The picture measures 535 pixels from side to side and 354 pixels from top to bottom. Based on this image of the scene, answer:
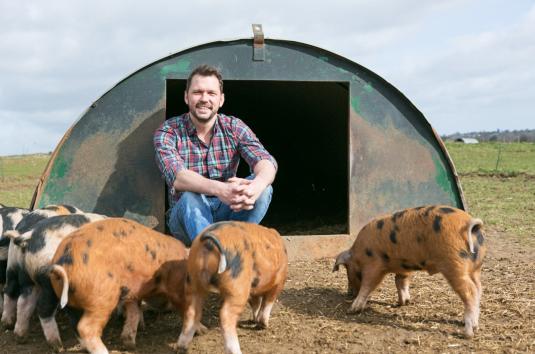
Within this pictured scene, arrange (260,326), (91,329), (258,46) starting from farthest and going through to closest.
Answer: (258,46)
(260,326)
(91,329)

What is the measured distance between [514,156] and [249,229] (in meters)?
21.6

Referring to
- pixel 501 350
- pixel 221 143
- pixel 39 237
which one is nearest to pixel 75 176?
pixel 221 143

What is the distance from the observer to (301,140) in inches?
463

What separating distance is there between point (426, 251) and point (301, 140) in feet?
24.6

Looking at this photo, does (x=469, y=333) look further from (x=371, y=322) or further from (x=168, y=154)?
(x=168, y=154)

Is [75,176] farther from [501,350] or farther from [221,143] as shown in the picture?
[501,350]

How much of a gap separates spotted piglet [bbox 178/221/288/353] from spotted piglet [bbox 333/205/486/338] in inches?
38.1

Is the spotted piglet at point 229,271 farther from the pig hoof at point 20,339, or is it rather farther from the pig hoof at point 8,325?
the pig hoof at point 8,325

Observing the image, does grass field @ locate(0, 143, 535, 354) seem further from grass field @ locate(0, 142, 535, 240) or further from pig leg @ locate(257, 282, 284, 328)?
grass field @ locate(0, 142, 535, 240)

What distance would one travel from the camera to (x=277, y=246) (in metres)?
4.21

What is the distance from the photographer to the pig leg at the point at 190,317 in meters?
3.78

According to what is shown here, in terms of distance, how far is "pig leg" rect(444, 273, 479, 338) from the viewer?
4199 millimetres

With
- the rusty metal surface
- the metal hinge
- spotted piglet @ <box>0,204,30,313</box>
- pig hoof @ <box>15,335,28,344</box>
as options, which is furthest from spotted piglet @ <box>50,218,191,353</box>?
the metal hinge

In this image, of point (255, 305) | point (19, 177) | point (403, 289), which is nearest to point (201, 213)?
point (255, 305)
